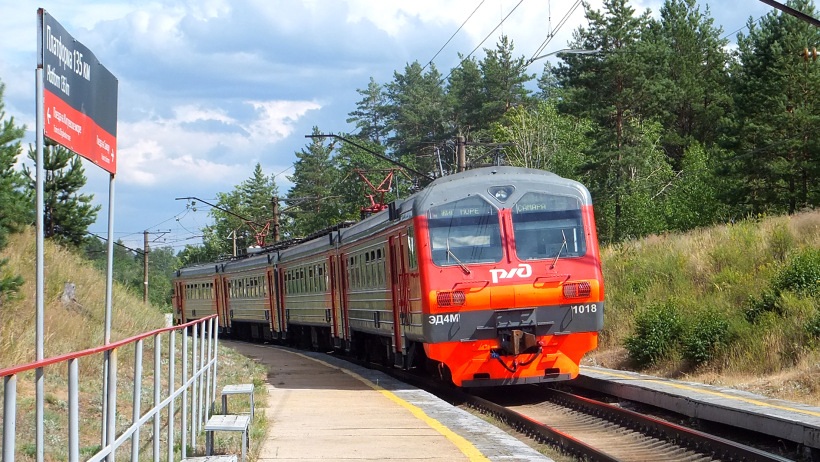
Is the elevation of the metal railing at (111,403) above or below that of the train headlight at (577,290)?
below

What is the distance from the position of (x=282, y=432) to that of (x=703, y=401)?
15.2ft

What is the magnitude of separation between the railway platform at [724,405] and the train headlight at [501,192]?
119 inches

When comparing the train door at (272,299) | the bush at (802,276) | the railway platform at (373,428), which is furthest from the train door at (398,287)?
the train door at (272,299)

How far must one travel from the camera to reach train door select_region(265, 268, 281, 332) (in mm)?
28298

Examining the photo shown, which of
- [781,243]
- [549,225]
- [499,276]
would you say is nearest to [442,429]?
[499,276]

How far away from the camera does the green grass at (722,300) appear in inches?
538

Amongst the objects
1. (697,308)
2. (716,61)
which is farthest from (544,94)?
(697,308)

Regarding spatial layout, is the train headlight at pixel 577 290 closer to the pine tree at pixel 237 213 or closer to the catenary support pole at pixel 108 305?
the catenary support pole at pixel 108 305

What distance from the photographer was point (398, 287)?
14195mm

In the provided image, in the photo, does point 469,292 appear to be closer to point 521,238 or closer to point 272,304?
point 521,238

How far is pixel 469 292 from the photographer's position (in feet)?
40.0

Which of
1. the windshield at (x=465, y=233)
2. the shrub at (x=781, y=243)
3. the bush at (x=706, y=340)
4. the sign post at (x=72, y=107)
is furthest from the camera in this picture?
the shrub at (x=781, y=243)

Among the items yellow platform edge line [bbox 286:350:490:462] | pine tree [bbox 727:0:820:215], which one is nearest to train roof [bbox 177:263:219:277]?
pine tree [bbox 727:0:820:215]

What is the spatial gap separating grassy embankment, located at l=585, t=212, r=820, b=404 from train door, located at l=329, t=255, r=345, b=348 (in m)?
5.38
